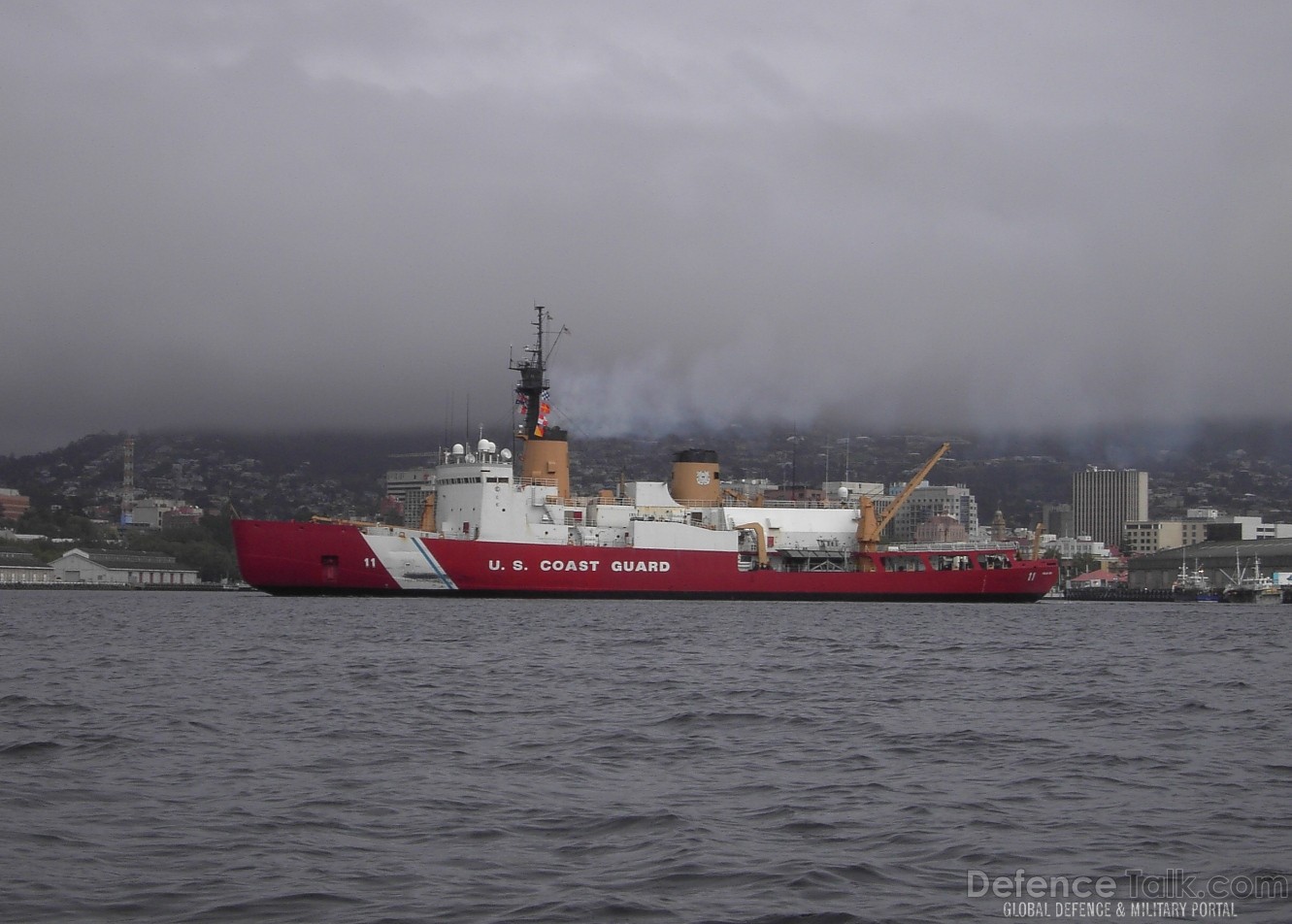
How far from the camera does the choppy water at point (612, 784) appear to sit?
9109 millimetres

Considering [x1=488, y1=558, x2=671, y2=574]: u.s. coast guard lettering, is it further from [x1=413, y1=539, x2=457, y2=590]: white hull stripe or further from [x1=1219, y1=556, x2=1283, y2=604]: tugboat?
[x1=1219, y1=556, x2=1283, y2=604]: tugboat

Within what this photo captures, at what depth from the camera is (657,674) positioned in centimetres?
2250

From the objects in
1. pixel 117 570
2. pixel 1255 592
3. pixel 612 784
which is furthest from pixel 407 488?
pixel 612 784

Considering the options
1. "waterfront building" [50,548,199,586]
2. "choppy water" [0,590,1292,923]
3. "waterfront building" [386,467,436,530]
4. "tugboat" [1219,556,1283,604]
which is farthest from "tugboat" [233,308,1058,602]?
"waterfront building" [386,467,436,530]

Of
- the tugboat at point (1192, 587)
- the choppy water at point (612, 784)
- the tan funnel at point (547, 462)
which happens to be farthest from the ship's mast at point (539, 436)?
the tugboat at point (1192, 587)

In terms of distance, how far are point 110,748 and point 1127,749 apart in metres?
9.91

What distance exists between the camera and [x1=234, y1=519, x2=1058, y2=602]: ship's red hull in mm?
49688

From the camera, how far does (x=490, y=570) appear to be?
167 ft

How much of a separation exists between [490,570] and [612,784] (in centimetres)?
3863

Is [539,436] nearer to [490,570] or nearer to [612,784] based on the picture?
[490,570]

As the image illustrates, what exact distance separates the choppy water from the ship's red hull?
23.7 m

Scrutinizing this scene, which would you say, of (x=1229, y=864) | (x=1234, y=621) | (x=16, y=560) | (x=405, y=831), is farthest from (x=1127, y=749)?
(x=16, y=560)

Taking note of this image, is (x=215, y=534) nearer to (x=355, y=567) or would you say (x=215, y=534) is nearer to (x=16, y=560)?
(x=16, y=560)

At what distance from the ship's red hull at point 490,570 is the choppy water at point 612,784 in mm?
23735
